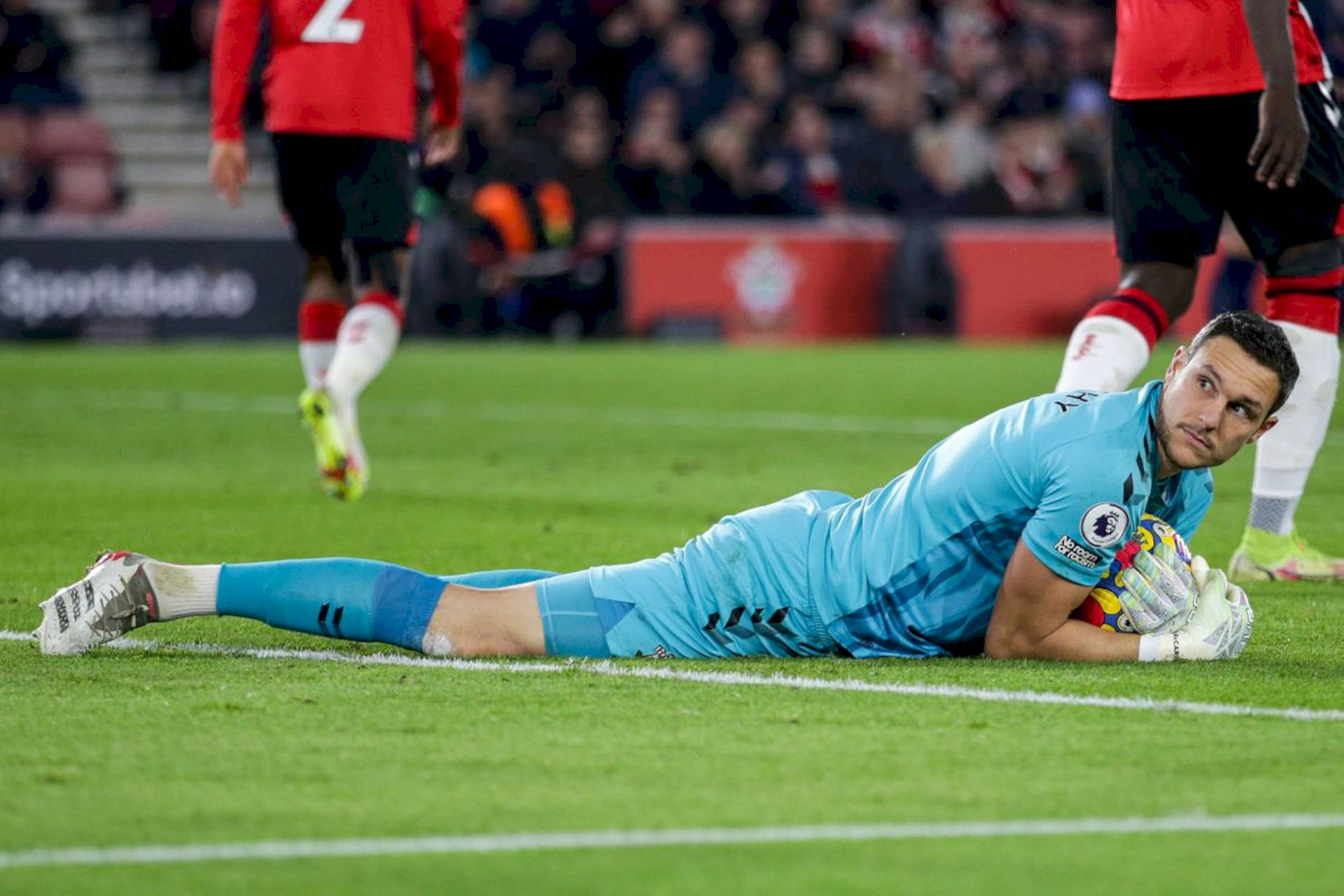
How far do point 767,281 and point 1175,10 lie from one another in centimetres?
1389

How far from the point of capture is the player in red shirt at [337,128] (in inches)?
340

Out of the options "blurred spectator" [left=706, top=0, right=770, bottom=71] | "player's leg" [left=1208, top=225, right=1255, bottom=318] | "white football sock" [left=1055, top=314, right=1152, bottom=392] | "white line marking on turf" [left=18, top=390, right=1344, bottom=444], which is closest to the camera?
"white football sock" [left=1055, top=314, right=1152, bottom=392]

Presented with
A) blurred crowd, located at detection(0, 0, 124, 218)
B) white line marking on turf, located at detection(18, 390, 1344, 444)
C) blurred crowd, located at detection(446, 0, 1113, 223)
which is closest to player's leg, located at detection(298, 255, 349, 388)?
white line marking on turf, located at detection(18, 390, 1344, 444)

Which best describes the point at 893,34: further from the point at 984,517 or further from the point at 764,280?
the point at 984,517

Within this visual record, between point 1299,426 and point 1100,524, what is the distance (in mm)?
2225

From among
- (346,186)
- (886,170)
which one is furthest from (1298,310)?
(886,170)

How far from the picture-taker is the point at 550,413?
12.5m

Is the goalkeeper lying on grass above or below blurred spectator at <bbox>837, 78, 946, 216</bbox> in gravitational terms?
above

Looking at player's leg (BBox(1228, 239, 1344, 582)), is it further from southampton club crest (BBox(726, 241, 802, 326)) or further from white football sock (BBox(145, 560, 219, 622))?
southampton club crest (BBox(726, 241, 802, 326))

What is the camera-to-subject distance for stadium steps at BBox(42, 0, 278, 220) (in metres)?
22.7

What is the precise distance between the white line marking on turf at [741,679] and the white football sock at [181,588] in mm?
188

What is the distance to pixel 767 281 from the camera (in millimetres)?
20344

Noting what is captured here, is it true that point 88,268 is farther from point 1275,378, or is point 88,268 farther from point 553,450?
point 1275,378

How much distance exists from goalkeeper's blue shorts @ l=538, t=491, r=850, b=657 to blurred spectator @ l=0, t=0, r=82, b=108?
1677cm
